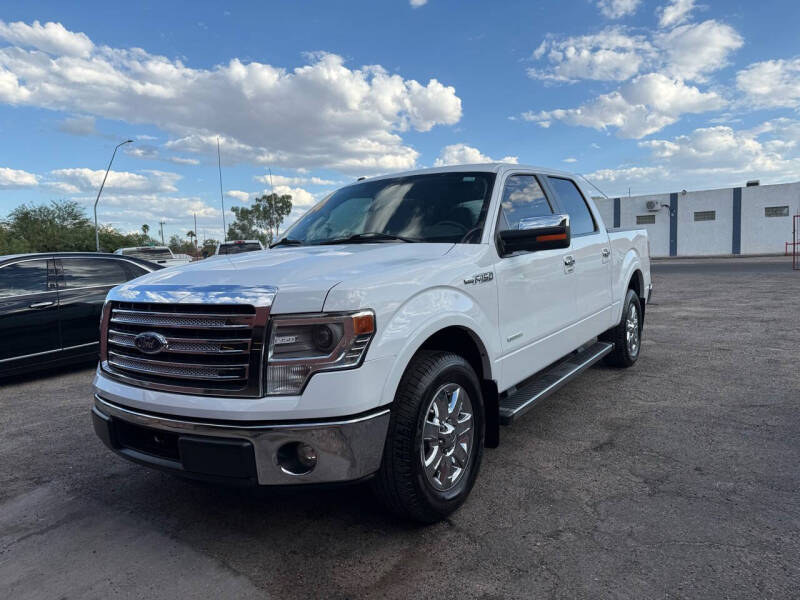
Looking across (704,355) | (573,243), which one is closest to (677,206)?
(704,355)

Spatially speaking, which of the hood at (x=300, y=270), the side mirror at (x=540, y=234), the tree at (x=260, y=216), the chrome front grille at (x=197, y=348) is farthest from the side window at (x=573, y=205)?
the tree at (x=260, y=216)

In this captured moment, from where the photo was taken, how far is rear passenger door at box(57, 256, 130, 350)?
6.44 meters

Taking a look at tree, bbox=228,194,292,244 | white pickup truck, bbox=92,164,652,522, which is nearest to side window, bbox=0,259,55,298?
white pickup truck, bbox=92,164,652,522

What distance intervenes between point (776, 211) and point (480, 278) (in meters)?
40.1

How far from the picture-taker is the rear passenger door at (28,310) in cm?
595

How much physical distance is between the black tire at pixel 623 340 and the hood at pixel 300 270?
319 cm

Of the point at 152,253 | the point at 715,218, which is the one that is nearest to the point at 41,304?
the point at 152,253

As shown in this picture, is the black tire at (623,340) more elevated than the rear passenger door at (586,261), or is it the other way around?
the rear passenger door at (586,261)

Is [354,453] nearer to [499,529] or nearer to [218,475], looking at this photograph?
[218,475]

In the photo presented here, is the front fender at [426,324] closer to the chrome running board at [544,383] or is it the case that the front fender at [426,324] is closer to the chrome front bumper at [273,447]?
the chrome front bumper at [273,447]

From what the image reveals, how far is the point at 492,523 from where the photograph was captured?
111 inches

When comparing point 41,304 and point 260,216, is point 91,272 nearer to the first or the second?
point 41,304

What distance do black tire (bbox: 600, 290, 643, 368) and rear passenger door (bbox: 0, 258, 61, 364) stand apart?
608 cm

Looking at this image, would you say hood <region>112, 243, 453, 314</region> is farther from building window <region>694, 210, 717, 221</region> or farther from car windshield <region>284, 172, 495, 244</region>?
building window <region>694, 210, 717, 221</region>
